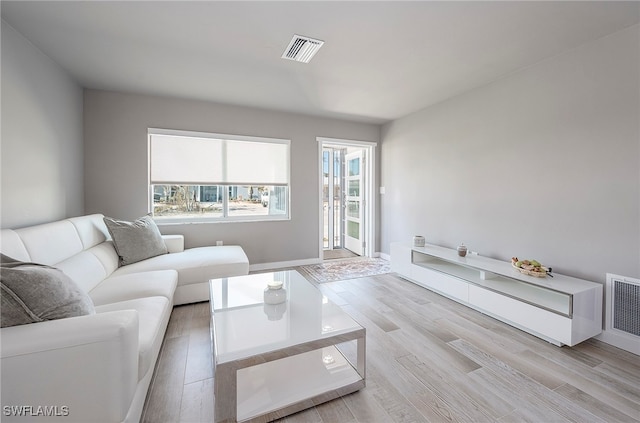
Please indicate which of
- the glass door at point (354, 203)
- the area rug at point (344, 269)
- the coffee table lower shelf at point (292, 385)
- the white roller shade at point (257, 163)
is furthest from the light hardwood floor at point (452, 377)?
the glass door at point (354, 203)

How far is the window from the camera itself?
12.1 ft

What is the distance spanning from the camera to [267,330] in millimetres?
1566

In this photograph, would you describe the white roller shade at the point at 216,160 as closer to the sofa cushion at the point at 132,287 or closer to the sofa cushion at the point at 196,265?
the sofa cushion at the point at 196,265

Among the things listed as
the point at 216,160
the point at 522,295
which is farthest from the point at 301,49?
the point at 522,295

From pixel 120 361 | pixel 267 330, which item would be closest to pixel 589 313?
pixel 267 330

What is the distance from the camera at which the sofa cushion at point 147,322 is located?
1337mm

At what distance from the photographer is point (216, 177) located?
3.95 metres

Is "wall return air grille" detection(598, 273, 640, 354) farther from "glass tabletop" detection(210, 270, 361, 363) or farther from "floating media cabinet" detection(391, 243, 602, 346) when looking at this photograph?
"glass tabletop" detection(210, 270, 361, 363)

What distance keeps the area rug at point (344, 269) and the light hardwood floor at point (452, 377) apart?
1.32 m

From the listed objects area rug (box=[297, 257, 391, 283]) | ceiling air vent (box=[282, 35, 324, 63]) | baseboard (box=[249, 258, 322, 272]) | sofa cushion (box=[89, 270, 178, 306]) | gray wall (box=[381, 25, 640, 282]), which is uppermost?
ceiling air vent (box=[282, 35, 324, 63])

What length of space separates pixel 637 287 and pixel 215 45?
395 centimetres

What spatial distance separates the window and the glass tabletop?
194 cm

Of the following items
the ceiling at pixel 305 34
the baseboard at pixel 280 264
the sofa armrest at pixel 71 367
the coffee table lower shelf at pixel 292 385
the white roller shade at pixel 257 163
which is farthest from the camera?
the baseboard at pixel 280 264

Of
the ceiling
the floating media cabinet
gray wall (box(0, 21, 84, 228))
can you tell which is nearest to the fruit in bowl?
the floating media cabinet
